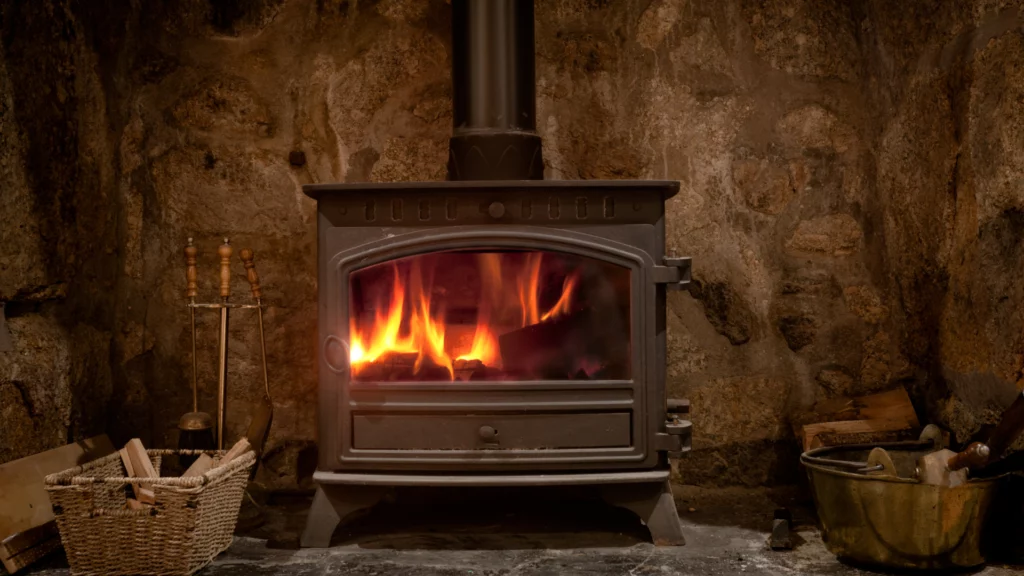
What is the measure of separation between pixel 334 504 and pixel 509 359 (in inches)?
22.1

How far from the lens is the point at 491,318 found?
8.04ft

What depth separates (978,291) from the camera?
244cm

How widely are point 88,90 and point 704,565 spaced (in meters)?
2.18

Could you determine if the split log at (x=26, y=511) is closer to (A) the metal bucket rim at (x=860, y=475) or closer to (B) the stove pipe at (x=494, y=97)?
(B) the stove pipe at (x=494, y=97)

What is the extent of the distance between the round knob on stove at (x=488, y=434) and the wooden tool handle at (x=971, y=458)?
102 cm

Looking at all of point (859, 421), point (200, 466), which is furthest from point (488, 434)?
point (859, 421)

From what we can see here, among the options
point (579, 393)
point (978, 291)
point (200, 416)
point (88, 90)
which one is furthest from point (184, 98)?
point (978, 291)

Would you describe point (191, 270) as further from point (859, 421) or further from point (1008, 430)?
point (1008, 430)

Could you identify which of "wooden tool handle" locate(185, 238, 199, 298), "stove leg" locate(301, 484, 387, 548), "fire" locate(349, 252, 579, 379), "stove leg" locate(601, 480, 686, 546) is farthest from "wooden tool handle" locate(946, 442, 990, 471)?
"wooden tool handle" locate(185, 238, 199, 298)

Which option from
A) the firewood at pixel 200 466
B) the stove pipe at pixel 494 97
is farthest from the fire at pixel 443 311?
the firewood at pixel 200 466

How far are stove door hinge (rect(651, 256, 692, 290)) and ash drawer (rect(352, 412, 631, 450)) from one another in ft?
1.10

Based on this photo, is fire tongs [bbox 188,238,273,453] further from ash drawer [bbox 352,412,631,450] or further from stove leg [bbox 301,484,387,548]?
ash drawer [bbox 352,412,631,450]

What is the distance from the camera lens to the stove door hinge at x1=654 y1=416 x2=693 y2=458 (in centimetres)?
236

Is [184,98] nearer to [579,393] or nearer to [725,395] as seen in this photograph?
[579,393]
